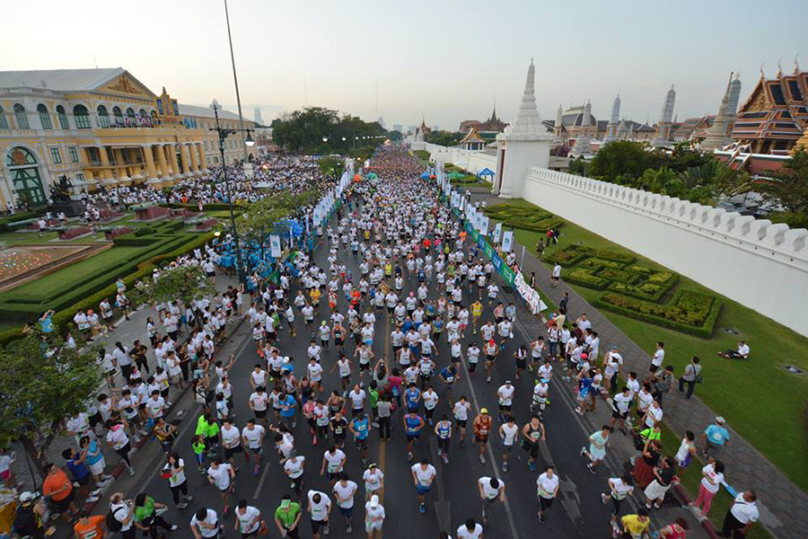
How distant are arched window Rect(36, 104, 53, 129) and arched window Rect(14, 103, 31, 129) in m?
1.48

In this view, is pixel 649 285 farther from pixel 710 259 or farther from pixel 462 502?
pixel 462 502

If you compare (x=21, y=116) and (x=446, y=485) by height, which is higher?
(x=21, y=116)

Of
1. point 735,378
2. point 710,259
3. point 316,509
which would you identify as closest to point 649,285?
point 710,259

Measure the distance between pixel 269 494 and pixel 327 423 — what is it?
180cm

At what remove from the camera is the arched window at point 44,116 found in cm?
Result: 4203

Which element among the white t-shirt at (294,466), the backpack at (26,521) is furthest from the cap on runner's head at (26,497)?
the white t-shirt at (294,466)


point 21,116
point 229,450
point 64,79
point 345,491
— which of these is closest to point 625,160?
point 345,491

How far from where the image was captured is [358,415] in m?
8.91

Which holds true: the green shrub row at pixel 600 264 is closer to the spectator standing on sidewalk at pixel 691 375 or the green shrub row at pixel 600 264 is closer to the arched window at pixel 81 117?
the spectator standing on sidewalk at pixel 691 375

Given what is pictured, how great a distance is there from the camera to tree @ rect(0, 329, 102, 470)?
24.0 ft

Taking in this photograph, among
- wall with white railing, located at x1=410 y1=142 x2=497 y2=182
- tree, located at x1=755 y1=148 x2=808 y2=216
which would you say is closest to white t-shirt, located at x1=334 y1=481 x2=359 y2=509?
tree, located at x1=755 y1=148 x2=808 y2=216

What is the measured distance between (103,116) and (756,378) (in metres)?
64.4

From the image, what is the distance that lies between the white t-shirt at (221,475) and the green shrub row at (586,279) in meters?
17.0

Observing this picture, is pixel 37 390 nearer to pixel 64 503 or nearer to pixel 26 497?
pixel 26 497
